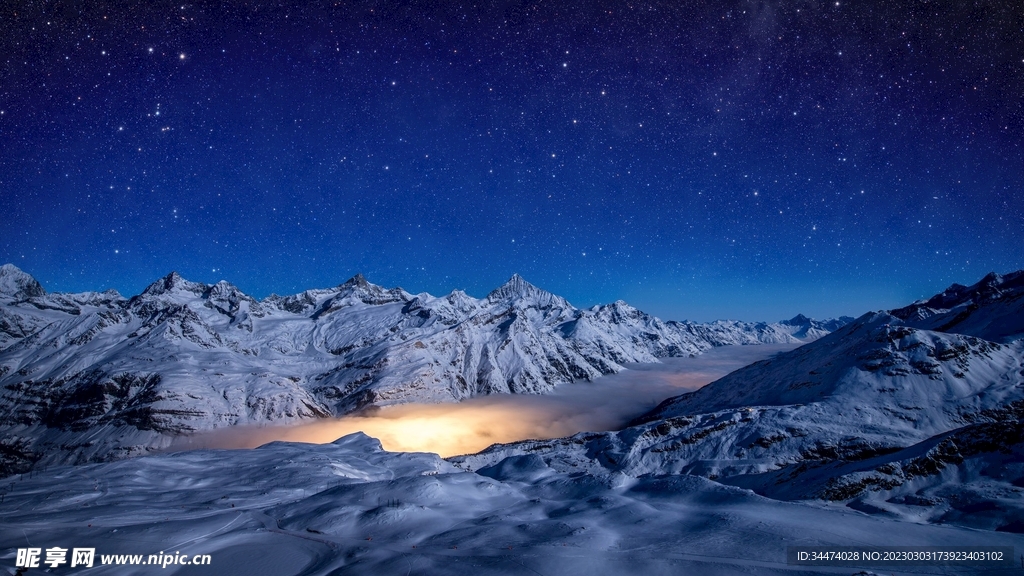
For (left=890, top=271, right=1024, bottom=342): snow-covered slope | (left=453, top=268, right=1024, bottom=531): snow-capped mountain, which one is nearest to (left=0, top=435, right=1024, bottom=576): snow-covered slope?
(left=453, top=268, right=1024, bottom=531): snow-capped mountain

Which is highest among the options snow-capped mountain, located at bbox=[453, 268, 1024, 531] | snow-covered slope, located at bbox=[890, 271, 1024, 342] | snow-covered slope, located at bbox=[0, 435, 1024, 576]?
snow-covered slope, located at bbox=[890, 271, 1024, 342]

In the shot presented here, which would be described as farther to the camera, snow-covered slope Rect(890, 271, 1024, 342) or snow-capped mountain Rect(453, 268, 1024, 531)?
snow-covered slope Rect(890, 271, 1024, 342)

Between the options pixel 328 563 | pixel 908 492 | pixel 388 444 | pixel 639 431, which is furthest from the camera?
pixel 388 444

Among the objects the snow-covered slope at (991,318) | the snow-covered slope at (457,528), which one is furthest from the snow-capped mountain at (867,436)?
the snow-covered slope at (457,528)

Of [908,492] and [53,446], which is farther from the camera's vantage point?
[53,446]

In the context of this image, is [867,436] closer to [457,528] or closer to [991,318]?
[457,528]

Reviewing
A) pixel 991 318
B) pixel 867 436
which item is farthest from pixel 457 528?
pixel 991 318

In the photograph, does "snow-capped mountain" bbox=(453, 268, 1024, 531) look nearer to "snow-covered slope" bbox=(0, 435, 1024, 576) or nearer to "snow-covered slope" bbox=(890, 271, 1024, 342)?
"snow-covered slope" bbox=(890, 271, 1024, 342)

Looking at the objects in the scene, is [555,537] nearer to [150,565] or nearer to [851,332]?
[150,565]

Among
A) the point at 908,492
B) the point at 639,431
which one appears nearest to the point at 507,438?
the point at 639,431
